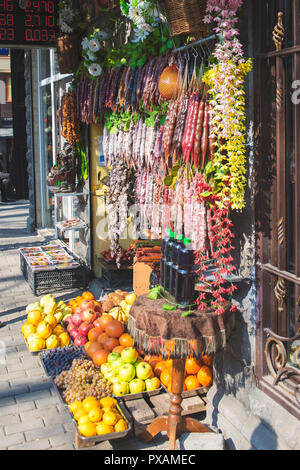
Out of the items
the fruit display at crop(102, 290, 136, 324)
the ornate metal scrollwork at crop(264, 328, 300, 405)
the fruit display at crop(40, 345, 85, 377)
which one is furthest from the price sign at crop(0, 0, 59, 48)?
the ornate metal scrollwork at crop(264, 328, 300, 405)

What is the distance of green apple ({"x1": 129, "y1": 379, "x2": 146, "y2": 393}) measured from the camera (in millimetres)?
4996

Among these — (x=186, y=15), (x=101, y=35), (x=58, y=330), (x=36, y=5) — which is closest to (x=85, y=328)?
(x=58, y=330)

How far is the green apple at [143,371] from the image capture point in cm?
509

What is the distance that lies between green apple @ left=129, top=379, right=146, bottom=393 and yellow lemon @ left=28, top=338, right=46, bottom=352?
148cm

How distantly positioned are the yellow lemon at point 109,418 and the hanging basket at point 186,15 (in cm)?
318

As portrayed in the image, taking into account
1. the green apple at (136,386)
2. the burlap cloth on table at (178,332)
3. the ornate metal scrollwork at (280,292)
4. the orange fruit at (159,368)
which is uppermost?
the ornate metal scrollwork at (280,292)

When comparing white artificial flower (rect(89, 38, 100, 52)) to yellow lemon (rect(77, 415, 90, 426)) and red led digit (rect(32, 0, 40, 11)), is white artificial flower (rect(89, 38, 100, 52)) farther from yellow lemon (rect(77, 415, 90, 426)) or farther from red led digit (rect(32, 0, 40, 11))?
yellow lemon (rect(77, 415, 90, 426))

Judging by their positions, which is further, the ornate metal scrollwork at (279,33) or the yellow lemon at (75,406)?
the yellow lemon at (75,406)

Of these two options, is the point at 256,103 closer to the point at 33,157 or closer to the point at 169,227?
the point at 169,227

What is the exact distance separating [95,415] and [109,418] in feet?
0.38

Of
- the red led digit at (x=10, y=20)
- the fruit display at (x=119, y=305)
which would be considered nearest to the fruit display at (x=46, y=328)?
the fruit display at (x=119, y=305)

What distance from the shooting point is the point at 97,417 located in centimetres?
435

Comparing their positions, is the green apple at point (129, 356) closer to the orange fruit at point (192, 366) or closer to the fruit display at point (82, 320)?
the orange fruit at point (192, 366)
